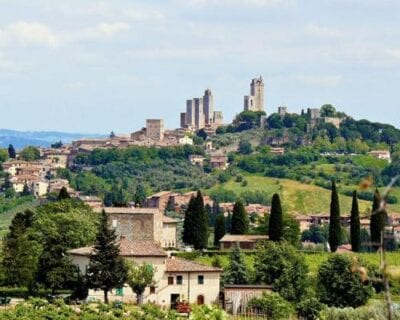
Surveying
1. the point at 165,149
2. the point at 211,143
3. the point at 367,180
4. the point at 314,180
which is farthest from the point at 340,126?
the point at 367,180

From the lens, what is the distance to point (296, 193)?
12975 centimetres

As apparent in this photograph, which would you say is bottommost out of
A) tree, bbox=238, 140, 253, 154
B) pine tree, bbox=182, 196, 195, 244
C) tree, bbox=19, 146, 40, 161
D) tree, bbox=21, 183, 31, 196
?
pine tree, bbox=182, 196, 195, 244

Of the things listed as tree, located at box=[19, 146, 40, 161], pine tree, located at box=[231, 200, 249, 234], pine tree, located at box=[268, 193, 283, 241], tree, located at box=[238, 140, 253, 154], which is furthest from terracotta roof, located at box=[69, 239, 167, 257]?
tree, located at box=[19, 146, 40, 161]

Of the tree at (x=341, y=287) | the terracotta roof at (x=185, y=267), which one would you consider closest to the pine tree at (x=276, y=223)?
the terracotta roof at (x=185, y=267)

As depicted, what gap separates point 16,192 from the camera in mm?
141375

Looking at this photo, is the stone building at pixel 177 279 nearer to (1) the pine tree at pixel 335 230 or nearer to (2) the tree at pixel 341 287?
(2) the tree at pixel 341 287

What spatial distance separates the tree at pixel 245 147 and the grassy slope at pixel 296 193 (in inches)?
1089

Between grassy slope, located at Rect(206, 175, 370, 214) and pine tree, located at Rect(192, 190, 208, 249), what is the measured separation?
2186 inches

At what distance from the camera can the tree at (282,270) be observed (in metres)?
45.2

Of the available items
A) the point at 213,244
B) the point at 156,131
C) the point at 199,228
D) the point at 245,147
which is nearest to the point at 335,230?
the point at 199,228

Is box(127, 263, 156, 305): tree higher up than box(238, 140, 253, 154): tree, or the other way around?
box(238, 140, 253, 154): tree

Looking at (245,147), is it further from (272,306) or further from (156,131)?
(272,306)

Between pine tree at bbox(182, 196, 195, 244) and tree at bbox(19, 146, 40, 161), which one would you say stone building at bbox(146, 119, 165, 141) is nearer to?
tree at bbox(19, 146, 40, 161)

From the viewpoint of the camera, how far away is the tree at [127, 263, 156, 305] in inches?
1706
